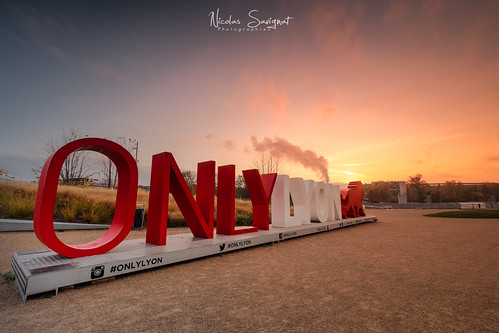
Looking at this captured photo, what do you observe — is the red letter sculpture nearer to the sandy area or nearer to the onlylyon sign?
the onlylyon sign

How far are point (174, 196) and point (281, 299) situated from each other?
3.51 metres

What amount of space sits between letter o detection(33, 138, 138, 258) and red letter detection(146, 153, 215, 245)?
1.94 ft

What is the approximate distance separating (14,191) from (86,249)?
13.4 m

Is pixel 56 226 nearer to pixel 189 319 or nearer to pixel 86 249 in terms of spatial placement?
pixel 86 249

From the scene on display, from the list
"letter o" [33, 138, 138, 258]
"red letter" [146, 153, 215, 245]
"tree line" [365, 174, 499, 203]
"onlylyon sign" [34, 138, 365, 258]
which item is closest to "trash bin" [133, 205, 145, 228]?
"onlylyon sign" [34, 138, 365, 258]

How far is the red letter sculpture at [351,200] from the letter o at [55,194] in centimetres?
1074

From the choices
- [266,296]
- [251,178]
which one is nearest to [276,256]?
[266,296]

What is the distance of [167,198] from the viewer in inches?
205

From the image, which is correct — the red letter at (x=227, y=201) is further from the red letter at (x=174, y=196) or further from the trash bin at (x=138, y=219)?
the trash bin at (x=138, y=219)

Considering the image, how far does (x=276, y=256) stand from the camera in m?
5.31

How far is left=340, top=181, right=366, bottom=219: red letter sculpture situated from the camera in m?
12.7

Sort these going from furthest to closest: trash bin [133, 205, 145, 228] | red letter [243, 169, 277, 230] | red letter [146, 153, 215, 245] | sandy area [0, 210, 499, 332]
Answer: trash bin [133, 205, 145, 228] → red letter [243, 169, 277, 230] → red letter [146, 153, 215, 245] → sandy area [0, 210, 499, 332]

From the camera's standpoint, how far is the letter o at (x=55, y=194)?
146 inches

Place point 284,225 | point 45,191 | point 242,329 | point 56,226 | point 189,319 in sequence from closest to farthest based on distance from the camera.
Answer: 1. point 242,329
2. point 189,319
3. point 45,191
4. point 284,225
5. point 56,226
